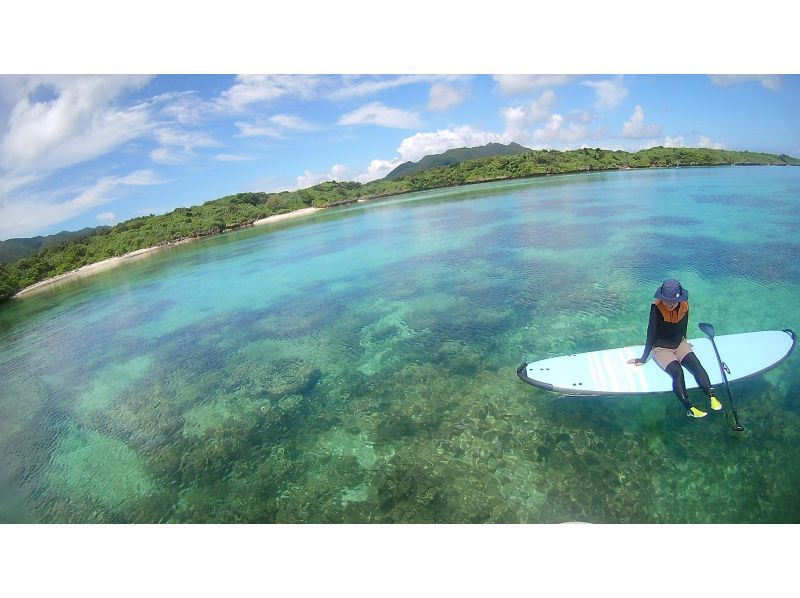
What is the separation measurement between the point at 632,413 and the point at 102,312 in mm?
22678

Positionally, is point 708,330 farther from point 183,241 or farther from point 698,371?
point 183,241

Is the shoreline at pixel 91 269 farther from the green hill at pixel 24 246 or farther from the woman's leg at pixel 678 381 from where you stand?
the woman's leg at pixel 678 381

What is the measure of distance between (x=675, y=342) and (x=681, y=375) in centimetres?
48

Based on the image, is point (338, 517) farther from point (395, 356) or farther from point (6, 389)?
point (6, 389)

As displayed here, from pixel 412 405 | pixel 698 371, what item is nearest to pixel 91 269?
pixel 412 405

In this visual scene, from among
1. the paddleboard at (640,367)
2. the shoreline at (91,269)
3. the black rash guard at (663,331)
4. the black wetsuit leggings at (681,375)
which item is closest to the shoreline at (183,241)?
the shoreline at (91,269)

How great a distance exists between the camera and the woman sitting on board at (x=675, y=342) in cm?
488

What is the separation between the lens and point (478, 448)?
18.6 ft

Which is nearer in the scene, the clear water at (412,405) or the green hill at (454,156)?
the clear water at (412,405)

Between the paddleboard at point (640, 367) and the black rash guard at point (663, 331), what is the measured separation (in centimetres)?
47

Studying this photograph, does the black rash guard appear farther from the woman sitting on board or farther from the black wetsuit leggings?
the black wetsuit leggings

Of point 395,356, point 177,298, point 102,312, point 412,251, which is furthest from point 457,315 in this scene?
point 102,312

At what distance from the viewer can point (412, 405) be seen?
273 inches

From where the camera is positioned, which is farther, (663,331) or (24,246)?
(24,246)
